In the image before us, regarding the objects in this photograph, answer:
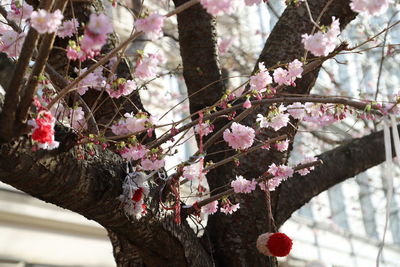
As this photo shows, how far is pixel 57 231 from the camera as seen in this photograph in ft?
22.0

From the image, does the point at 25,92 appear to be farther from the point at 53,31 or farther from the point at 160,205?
the point at 160,205

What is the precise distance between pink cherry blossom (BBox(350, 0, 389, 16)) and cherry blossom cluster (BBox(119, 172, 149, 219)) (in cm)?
121

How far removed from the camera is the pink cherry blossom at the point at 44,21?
1.88 metres

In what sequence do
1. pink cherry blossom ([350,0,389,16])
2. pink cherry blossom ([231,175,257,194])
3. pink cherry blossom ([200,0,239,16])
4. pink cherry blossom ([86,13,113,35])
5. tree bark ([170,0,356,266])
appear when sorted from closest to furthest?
pink cherry blossom ([86,13,113,35]) → pink cherry blossom ([200,0,239,16]) → pink cherry blossom ([350,0,389,16]) → pink cherry blossom ([231,175,257,194]) → tree bark ([170,0,356,266])

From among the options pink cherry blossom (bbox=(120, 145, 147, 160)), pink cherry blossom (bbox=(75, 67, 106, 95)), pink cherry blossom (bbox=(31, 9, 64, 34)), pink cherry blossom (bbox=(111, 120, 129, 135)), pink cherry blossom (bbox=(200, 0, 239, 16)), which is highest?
pink cherry blossom (bbox=(75, 67, 106, 95))

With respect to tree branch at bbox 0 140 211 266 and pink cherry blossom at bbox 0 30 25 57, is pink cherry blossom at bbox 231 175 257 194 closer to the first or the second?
tree branch at bbox 0 140 211 266

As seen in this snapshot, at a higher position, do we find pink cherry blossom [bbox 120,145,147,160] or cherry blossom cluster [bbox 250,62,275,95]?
cherry blossom cluster [bbox 250,62,275,95]

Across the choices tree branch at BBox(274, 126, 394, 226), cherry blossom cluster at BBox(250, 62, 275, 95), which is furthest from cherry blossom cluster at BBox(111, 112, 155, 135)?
tree branch at BBox(274, 126, 394, 226)

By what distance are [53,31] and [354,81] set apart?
15.0 m

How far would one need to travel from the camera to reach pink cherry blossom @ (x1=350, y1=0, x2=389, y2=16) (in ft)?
6.97

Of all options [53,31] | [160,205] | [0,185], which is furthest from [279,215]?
[0,185]

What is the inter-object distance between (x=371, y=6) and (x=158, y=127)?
3.75 feet

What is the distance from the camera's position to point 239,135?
3.03m

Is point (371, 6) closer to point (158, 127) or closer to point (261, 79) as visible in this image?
point (261, 79)
